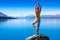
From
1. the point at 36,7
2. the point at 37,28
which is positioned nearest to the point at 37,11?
the point at 36,7

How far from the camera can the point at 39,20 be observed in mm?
2377

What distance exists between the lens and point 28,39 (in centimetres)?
225

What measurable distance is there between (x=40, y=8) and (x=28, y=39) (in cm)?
36

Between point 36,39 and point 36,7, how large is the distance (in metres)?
0.34

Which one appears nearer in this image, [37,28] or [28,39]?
[28,39]

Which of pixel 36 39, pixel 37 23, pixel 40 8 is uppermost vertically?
pixel 40 8

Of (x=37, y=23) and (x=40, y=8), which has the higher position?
(x=40, y=8)

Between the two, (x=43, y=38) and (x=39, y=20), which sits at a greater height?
(x=39, y=20)

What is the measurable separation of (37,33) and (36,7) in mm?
282

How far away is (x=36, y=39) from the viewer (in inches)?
88.8

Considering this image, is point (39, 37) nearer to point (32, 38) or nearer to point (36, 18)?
point (32, 38)

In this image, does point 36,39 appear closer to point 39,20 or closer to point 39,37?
point 39,37

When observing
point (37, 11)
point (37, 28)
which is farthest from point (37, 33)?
point (37, 11)

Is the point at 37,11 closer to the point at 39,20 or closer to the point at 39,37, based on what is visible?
the point at 39,20
